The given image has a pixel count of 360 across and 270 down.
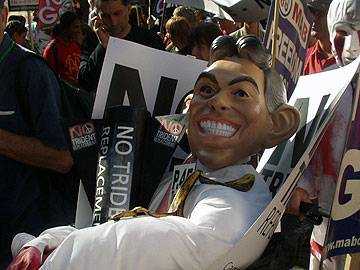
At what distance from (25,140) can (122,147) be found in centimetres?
86

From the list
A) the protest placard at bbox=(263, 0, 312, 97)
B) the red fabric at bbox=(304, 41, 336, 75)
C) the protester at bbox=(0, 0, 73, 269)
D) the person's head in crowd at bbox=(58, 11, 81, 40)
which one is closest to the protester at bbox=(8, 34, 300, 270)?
the protest placard at bbox=(263, 0, 312, 97)

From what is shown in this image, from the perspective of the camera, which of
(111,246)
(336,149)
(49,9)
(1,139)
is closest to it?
(111,246)

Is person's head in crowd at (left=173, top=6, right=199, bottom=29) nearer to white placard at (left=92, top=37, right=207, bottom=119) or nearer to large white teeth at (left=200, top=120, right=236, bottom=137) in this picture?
white placard at (left=92, top=37, right=207, bottom=119)

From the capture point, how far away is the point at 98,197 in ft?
9.69

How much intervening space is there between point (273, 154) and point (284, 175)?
0.17m

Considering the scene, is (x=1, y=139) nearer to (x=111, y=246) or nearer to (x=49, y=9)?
(x=111, y=246)


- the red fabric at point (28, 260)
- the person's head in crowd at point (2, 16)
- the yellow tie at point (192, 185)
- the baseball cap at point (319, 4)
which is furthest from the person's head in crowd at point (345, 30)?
the red fabric at point (28, 260)

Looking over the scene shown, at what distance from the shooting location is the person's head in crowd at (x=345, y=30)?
3615 millimetres

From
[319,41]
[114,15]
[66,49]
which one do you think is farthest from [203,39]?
[66,49]

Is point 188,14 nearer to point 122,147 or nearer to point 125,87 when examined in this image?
point 125,87

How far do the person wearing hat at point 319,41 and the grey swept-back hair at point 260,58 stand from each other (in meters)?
2.11

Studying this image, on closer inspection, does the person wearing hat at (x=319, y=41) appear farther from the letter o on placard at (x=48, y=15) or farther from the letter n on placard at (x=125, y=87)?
the letter o on placard at (x=48, y=15)

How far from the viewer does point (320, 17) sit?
5160mm

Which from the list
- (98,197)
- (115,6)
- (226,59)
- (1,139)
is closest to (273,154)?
(226,59)
